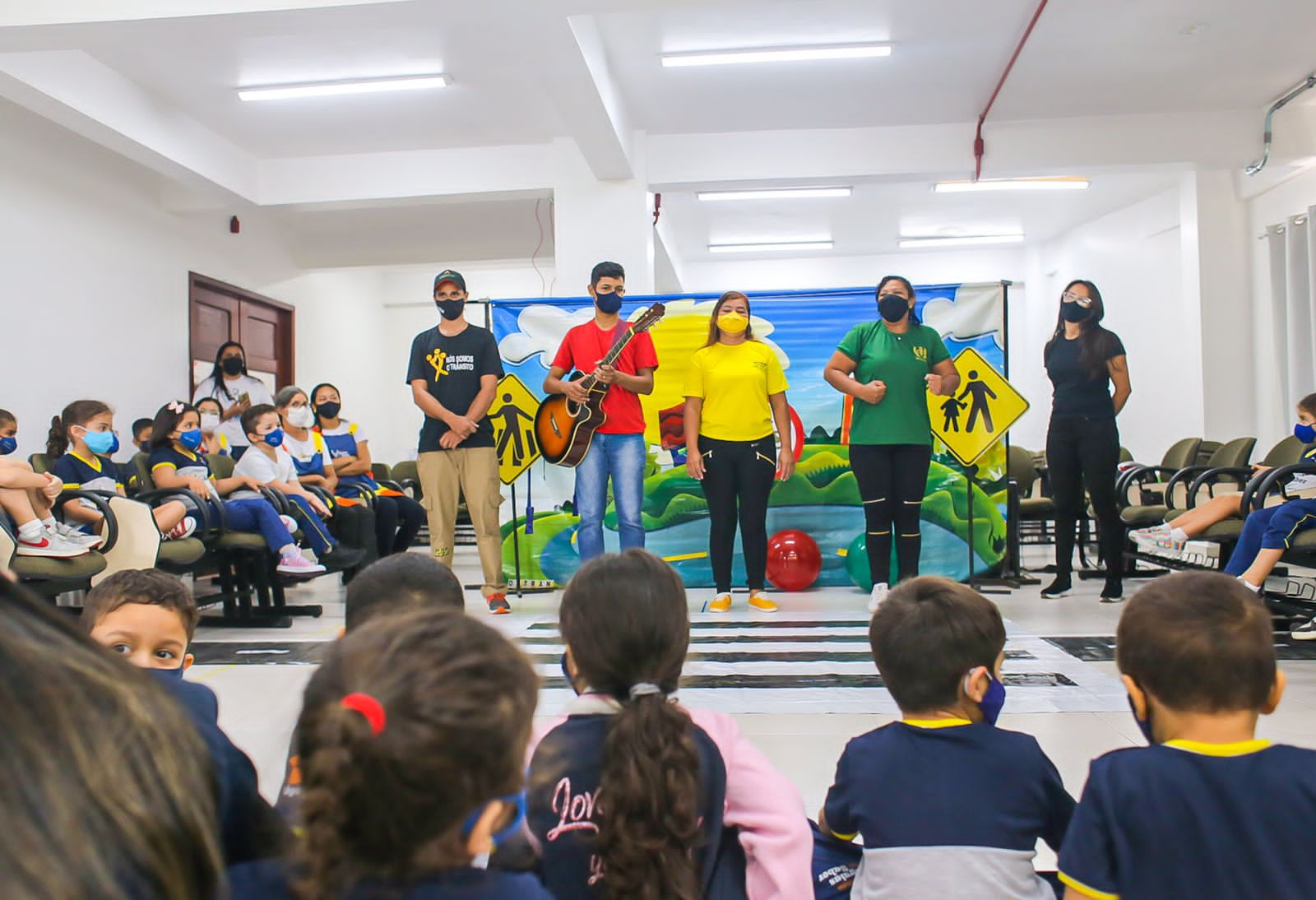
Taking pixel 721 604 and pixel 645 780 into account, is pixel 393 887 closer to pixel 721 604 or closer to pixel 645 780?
pixel 645 780

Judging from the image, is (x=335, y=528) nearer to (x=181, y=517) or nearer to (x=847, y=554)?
(x=181, y=517)

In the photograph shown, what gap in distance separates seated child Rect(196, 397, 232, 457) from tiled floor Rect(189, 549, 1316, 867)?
6.19 feet

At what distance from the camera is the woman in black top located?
4.19 m

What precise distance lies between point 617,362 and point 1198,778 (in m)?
3.47

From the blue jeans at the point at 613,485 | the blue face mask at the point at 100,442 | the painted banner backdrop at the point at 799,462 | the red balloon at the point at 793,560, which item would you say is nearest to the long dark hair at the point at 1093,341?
the painted banner backdrop at the point at 799,462

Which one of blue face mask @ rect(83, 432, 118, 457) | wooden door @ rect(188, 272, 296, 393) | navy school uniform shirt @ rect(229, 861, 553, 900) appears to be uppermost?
wooden door @ rect(188, 272, 296, 393)

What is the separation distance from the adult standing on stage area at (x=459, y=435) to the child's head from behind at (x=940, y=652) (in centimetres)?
328

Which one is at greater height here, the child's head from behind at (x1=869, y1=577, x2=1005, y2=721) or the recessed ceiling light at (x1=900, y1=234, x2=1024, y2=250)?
the recessed ceiling light at (x1=900, y1=234, x2=1024, y2=250)

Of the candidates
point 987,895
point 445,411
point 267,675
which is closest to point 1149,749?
point 987,895

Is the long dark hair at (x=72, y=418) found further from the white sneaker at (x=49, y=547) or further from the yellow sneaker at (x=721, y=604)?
the yellow sneaker at (x=721, y=604)

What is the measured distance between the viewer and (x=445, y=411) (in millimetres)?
4301

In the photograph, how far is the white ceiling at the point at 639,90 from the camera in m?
4.41

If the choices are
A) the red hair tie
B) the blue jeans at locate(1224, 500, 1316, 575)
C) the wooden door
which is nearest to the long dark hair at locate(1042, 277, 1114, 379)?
the blue jeans at locate(1224, 500, 1316, 575)

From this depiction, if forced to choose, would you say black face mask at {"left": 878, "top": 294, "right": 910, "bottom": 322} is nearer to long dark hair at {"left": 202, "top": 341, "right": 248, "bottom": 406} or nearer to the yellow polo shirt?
the yellow polo shirt
